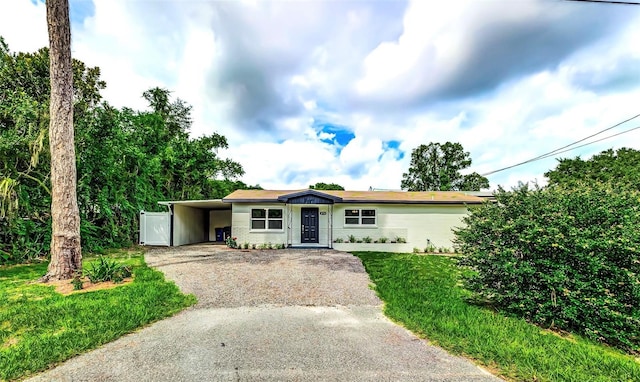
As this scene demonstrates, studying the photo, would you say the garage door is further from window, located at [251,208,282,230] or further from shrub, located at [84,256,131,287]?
shrub, located at [84,256,131,287]

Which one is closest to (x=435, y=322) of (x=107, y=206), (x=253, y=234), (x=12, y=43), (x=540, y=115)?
(x=253, y=234)

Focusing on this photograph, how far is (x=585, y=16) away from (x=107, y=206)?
19.0 m

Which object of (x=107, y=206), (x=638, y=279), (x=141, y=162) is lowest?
(x=638, y=279)

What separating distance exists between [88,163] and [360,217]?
1301 cm

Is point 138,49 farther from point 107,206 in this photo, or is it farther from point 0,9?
point 107,206

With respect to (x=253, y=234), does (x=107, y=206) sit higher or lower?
higher

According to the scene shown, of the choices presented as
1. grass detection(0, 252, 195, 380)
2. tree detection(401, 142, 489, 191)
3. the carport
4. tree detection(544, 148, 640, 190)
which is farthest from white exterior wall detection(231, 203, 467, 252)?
tree detection(401, 142, 489, 191)

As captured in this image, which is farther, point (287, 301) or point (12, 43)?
point (12, 43)

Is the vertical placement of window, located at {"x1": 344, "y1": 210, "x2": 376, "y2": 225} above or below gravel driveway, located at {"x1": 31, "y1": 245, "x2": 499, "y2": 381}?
above

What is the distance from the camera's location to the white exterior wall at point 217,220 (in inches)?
782

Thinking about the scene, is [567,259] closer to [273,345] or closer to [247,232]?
[273,345]

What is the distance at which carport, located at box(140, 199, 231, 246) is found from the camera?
1474cm

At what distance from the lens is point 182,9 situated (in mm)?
8734

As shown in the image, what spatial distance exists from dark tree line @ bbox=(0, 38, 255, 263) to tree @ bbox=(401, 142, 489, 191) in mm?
29595
